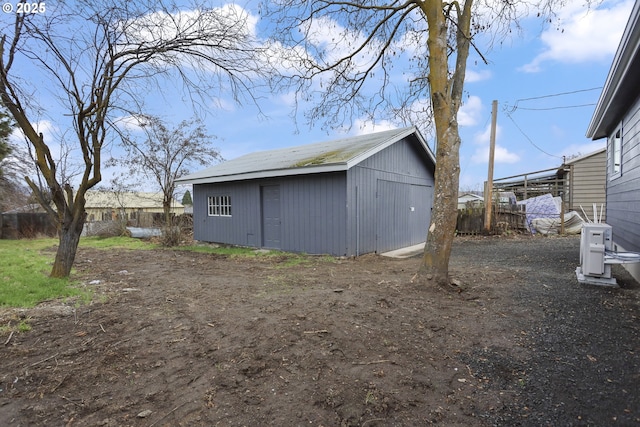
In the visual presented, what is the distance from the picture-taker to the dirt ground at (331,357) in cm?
212

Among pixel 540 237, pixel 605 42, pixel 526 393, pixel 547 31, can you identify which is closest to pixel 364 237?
pixel 547 31

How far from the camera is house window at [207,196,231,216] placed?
474 inches

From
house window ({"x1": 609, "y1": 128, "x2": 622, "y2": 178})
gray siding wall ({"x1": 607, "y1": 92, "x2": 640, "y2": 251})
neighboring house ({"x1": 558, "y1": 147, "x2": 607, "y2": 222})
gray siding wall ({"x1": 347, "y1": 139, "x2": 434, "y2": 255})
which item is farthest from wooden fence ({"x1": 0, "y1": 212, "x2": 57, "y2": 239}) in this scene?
neighboring house ({"x1": 558, "y1": 147, "x2": 607, "y2": 222})

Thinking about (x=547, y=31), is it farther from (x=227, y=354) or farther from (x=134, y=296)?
(x=134, y=296)

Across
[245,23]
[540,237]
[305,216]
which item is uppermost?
[245,23]

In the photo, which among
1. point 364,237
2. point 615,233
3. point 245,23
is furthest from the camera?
point 364,237

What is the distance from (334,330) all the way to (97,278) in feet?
17.2

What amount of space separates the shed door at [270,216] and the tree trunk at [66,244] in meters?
5.26

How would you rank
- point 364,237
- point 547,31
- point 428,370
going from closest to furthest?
1. point 428,370
2. point 547,31
3. point 364,237

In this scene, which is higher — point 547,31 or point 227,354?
point 547,31

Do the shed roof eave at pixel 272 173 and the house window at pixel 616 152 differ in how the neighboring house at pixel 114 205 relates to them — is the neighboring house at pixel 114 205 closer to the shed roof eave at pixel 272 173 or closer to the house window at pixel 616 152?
the shed roof eave at pixel 272 173

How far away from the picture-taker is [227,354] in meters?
2.91

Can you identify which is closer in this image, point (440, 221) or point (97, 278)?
point (440, 221)

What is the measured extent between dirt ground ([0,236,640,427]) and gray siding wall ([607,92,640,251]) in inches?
54.1
